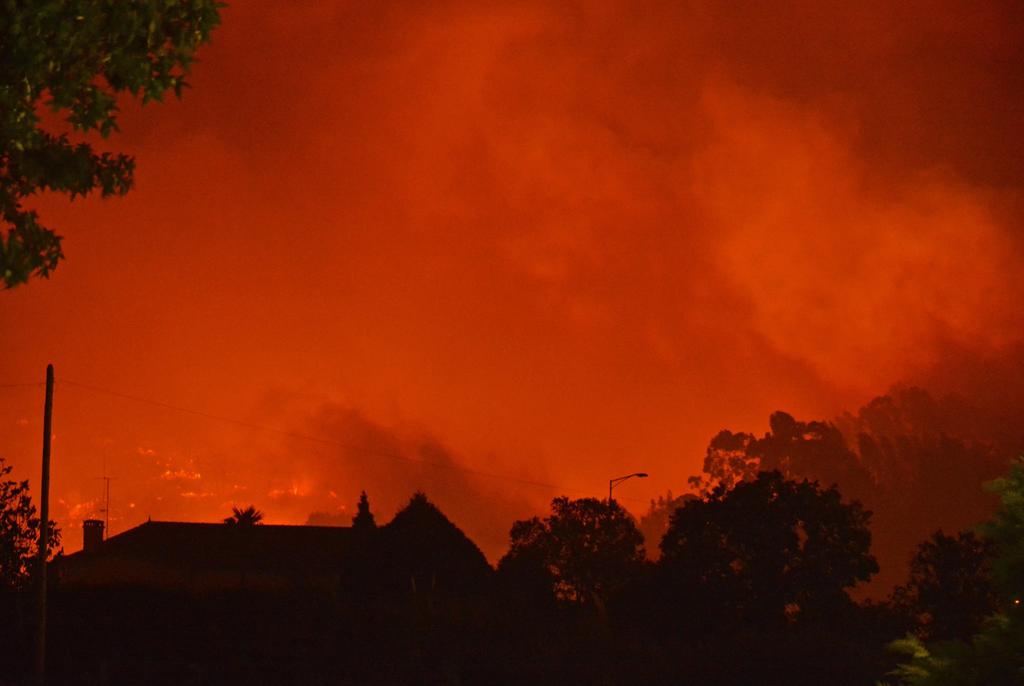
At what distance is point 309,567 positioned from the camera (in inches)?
2699

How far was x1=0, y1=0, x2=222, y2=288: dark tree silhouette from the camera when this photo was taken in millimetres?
9625

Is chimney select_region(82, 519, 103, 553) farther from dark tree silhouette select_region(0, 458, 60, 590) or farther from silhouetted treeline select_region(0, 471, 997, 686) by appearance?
dark tree silhouette select_region(0, 458, 60, 590)

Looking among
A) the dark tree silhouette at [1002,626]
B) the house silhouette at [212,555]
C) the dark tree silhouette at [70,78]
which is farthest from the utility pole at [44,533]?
the house silhouette at [212,555]

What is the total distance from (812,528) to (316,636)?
2982 cm

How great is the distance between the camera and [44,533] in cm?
2823

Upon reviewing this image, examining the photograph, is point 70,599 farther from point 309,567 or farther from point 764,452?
point 764,452

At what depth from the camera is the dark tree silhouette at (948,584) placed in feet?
201

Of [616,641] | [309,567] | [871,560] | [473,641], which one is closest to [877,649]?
[616,641]

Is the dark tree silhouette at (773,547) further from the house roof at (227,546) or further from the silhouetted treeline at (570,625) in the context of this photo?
the house roof at (227,546)

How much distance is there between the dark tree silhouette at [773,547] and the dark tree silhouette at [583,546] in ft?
56.4

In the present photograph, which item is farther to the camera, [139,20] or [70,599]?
[70,599]

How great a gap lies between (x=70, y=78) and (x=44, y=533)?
2088 centimetres

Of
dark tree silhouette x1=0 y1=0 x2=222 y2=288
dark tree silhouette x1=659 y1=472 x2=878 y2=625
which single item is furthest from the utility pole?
dark tree silhouette x1=659 y1=472 x2=878 y2=625

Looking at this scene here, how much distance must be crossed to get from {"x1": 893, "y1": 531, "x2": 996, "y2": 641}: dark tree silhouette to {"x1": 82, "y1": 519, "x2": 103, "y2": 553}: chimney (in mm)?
48711
